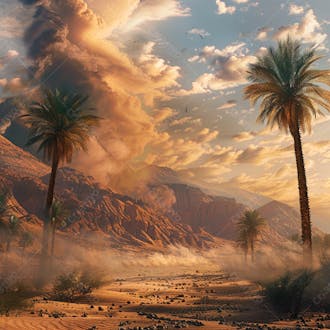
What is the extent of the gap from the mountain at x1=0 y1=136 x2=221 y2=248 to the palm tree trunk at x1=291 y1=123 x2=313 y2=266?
118035 mm

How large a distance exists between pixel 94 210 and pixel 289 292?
151 meters

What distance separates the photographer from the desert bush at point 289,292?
54.4ft

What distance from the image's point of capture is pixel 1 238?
213 ft

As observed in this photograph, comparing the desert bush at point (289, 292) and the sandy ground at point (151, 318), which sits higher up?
the desert bush at point (289, 292)

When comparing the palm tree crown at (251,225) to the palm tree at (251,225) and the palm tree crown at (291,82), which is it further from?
the palm tree crown at (291,82)

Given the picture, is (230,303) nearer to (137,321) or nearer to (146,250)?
(137,321)

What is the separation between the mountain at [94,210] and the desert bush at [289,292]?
122 metres

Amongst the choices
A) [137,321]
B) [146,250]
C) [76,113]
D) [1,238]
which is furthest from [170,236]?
[137,321]

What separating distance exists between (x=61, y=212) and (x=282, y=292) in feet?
147

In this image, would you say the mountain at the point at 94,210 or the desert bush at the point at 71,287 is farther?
the mountain at the point at 94,210

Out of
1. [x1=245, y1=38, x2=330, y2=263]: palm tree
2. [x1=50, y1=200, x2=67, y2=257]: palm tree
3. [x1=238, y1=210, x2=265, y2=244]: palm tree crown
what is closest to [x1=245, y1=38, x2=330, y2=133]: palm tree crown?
[x1=245, y1=38, x2=330, y2=263]: palm tree

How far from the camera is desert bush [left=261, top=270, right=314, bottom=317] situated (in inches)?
653

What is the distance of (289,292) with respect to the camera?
16.9m

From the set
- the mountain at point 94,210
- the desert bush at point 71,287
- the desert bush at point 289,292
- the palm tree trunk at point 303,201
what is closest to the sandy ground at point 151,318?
the desert bush at point 289,292
